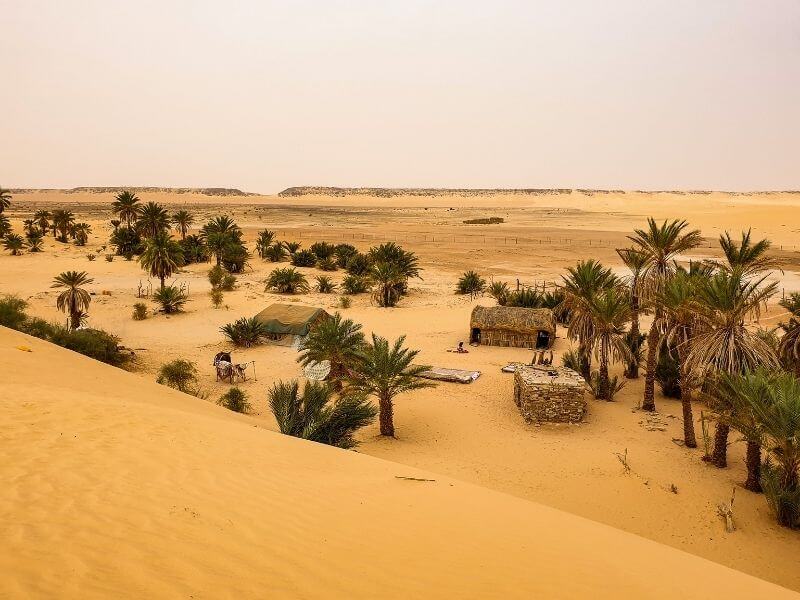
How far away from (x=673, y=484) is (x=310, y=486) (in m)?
9.13

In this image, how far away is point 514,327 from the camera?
24.7 meters

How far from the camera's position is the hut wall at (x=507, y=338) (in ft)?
81.1

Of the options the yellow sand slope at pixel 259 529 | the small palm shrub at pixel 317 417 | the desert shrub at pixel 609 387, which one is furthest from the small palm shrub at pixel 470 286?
the yellow sand slope at pixel 259 529

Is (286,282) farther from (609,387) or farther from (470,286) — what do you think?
(609,387)

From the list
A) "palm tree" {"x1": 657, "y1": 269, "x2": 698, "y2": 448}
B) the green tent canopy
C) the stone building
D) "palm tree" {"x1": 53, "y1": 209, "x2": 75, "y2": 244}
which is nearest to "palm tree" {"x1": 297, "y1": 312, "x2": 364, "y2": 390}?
the stone building

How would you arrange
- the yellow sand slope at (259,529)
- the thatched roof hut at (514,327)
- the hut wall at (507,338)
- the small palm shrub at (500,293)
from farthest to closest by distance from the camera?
the small palm shrub at (500,293), the hut wall at (507,338), the thatched roof hut at (514,327), the yellow sand slope at (259,529)

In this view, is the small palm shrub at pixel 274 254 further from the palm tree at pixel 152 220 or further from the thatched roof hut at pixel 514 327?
the thatched roof hut at pixel 514 327

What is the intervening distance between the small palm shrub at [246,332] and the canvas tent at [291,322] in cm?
43

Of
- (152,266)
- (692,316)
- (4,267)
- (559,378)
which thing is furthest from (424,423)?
(4,267)

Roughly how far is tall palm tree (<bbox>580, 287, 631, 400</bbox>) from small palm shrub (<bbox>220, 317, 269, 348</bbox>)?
1462 centimetres

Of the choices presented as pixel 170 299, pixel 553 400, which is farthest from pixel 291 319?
pixel 553 400

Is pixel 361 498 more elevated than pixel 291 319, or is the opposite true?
pixel 291 319

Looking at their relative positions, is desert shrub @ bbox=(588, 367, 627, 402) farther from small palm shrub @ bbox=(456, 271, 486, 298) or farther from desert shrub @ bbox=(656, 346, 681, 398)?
small palm shrub @ bbox=(456, 271, 486, 298)

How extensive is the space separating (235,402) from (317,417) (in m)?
5.09
